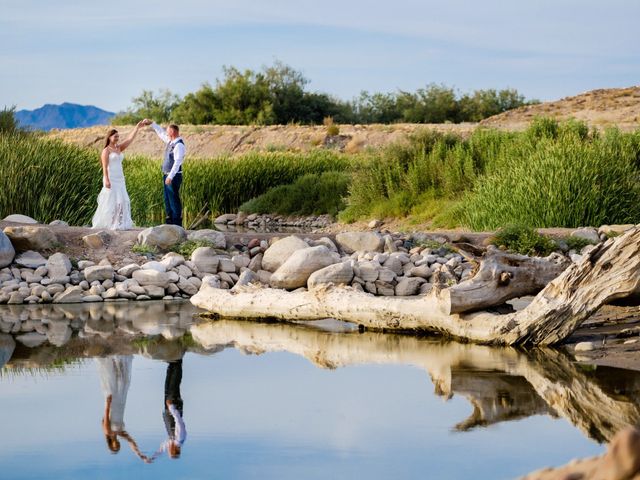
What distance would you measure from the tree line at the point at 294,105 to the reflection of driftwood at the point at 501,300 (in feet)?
178

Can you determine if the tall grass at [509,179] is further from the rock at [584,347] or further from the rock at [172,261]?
the rock at [584,347]

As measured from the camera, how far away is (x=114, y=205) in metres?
18.1

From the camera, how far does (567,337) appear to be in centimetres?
1036

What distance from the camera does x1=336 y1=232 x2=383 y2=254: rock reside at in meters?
16.3

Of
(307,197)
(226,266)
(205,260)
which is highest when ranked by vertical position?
(205,260)

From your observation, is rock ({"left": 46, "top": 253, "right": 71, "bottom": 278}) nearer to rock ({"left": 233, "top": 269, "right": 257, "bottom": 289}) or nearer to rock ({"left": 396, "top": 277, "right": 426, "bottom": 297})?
rock ({"left": 233, "top": 269, "right": 257, "bottom": 289})

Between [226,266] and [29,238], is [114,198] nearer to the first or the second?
[29,238]

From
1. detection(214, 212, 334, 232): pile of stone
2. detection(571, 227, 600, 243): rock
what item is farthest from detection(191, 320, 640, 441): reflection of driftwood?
detection(214, 212, 334, 232): pile of stone

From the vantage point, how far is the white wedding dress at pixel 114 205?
18016 mm

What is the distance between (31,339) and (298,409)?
445cm

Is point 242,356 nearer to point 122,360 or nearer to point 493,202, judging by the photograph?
point 122,360

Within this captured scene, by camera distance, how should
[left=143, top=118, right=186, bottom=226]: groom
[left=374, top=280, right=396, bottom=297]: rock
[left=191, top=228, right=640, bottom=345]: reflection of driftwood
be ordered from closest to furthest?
[left=191, top=228, right=640, bottom=345]: reflection of driftwood, [left=374, top=280, right=396, bottom=297]: rock, [left=143, top=118, right=186, bottom=226]: groom

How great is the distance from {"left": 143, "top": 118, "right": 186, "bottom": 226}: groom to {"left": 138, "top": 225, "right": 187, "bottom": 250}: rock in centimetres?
173

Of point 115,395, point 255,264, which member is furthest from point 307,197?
point 115,395
